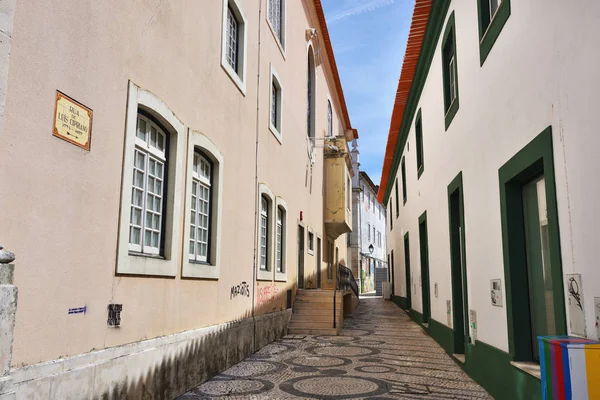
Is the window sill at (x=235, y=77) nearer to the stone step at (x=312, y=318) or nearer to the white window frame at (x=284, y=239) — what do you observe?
the white window frame at (x=284, y=239)

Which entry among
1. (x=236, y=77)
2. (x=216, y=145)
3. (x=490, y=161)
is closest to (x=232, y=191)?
(x=216, y=145)

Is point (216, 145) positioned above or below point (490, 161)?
above

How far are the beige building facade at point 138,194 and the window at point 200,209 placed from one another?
1.2 inches

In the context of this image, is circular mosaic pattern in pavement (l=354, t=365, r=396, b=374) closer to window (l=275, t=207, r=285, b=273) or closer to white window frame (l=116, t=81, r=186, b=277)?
white window frame (l=116, t=81, r=186, b=277)

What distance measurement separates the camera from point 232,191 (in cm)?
814

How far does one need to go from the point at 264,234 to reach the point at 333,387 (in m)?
4.72

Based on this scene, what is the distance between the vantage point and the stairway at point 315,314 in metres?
11.9

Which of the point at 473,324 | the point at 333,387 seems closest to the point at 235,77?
the point at 333,387

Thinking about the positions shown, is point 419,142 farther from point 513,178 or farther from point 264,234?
point 513,178

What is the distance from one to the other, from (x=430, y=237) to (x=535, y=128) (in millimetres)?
6731

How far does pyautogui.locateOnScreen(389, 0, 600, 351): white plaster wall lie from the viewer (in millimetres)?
3248

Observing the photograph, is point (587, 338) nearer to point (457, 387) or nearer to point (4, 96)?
point (457, 387)

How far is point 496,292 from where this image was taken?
5.50m

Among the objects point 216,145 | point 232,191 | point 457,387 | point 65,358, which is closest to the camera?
point 65,358
